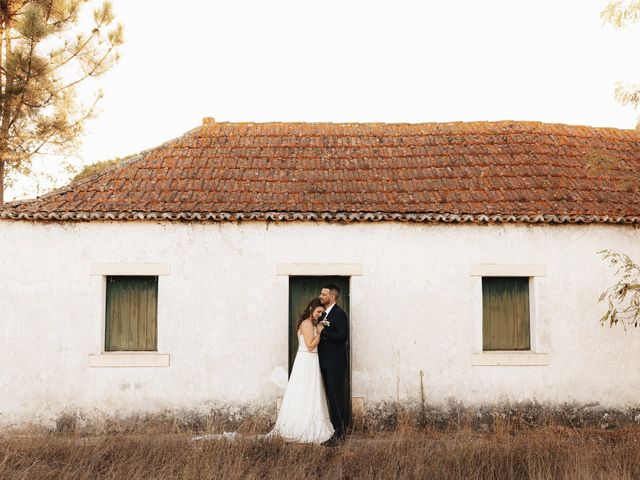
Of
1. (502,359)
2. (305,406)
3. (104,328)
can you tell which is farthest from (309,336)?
(104,328)

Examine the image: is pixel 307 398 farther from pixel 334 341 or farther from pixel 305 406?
pixel 334 341

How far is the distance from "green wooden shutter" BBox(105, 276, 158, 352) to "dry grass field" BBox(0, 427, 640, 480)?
68.3 inches

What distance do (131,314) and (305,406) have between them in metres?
3.30

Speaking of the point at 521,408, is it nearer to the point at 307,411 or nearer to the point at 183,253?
the point at 307,411

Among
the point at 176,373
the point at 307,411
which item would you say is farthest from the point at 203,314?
the point at 307,411

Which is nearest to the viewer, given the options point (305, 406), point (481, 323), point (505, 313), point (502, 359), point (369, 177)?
point (305, 406)

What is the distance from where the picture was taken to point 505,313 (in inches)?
409

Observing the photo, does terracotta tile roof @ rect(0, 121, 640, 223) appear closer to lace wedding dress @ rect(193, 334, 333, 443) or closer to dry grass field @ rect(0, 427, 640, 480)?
lace wedding dress @ rect(193, 334, 333, 443)

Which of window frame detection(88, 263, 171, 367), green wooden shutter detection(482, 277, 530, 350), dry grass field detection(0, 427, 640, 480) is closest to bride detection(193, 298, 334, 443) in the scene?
dry grass field detection(0, 427, 640, 480)

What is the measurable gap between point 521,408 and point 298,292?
13.1 feet

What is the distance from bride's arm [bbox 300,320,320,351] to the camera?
29.3 ft

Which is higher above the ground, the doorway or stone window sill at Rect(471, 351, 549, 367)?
the doorway

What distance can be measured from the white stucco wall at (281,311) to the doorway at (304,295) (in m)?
0.21

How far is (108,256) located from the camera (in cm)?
1001
